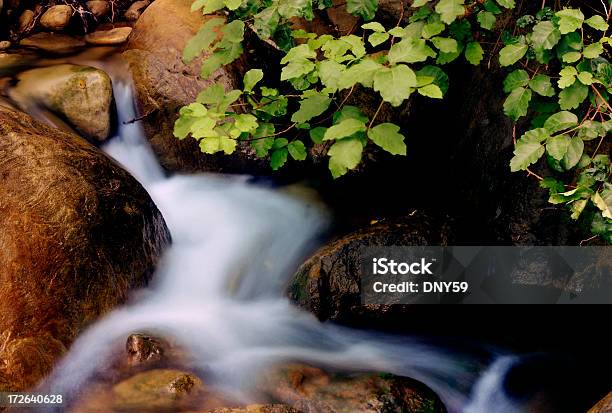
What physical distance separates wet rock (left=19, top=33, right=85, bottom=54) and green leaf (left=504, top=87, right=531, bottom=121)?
4988 millimetres

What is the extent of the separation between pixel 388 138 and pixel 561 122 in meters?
0.96

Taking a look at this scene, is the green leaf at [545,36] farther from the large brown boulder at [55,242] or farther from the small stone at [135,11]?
the small stone at [135,11]

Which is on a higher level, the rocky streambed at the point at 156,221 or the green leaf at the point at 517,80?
the green leaf at the point at 517,80

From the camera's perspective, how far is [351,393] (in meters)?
3.53

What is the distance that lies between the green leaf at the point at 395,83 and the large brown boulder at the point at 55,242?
2.31 meters

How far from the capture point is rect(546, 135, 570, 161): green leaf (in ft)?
9.48

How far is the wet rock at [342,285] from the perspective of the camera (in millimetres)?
4348

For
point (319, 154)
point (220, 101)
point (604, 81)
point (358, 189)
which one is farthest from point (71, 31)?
point (604, 81)

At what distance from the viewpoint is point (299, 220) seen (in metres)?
5.31

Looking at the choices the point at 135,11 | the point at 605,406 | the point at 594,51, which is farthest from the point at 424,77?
the point at 135,11

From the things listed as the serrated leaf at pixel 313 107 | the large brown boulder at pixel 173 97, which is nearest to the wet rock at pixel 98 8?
the large brown boulder at pixel 173 97

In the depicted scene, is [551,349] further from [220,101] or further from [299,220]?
[220,101]

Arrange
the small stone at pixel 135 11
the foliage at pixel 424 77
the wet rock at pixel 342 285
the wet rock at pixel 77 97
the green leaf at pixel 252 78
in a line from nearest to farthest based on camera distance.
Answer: the foliage at pixel 424 77 → the green leaf at pixel 252 78 → the wet rock at pixel 342 285 → the wet rock at pixel 77 97 → the small stone at pixel 135 11

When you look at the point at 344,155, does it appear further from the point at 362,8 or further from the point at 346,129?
the point at 362,8
